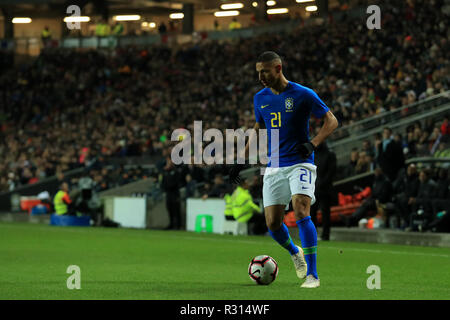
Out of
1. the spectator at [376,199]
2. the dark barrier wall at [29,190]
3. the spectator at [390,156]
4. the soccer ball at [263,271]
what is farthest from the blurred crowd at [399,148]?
the dark barrier wall at [29,190]

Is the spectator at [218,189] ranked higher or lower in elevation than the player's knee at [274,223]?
lower

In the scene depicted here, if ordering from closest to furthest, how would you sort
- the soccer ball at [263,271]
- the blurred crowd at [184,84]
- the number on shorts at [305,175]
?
1. the number on shorts at [305,175]
2. the soccer ball at [263,271]
3. the blurred crowd at [184,84]

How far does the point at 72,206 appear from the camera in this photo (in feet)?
94.9

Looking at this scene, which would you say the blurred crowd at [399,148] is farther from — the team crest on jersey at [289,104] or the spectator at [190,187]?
the team crest on jersey at [289,104]

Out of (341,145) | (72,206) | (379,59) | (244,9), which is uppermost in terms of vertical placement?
(244,9)

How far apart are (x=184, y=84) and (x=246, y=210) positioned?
2149cm

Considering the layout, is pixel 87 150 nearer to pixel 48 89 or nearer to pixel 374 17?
pixel 48 89

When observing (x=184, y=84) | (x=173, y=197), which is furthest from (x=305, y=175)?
(x=184, y=84)

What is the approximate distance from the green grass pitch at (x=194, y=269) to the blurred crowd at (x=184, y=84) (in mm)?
8390

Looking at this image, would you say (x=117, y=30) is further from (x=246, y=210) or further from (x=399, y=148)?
(x=399, y=148)

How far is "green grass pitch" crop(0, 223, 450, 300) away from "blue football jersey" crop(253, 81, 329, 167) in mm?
1472

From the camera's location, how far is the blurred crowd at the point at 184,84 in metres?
29.8
